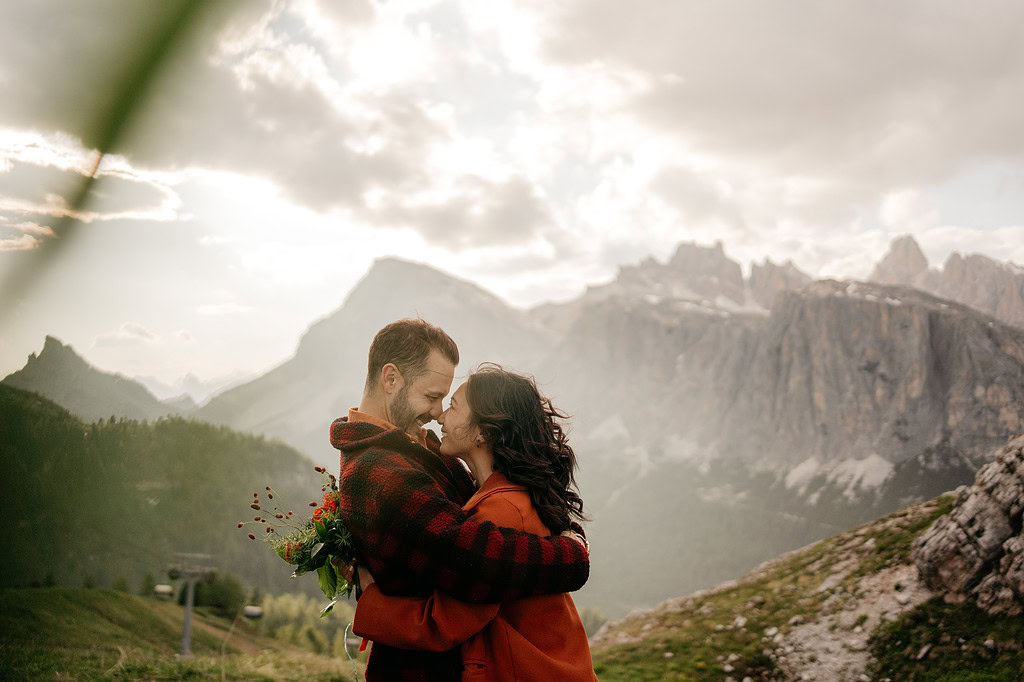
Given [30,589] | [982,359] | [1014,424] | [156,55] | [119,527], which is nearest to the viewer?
[156,55]

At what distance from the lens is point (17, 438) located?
23.7m

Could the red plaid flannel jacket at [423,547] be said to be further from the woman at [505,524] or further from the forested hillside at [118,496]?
the forested hillside at [118,496]

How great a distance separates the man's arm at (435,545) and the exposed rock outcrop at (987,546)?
658 inches

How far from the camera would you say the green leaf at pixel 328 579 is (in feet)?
15.1

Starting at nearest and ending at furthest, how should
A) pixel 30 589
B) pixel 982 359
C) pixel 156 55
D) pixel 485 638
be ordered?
1. pixel 485 638
2. pixel 156 55
3. pixel 30 589
4. pixel 982 359

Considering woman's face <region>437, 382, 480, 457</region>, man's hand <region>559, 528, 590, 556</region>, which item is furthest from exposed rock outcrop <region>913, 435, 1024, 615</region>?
woman's face <region>437, 382, 480, 457</region>

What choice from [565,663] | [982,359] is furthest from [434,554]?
[982,359]

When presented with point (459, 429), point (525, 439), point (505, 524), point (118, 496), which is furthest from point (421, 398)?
point (118, 496)

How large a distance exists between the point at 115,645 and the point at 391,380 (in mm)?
22355

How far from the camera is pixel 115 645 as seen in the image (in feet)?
67.9

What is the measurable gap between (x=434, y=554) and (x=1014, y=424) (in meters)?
189

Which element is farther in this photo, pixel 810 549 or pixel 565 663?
pixel 810 549

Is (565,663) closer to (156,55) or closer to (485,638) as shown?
(485,638)

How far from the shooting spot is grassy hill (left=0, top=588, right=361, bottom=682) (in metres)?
14.7
